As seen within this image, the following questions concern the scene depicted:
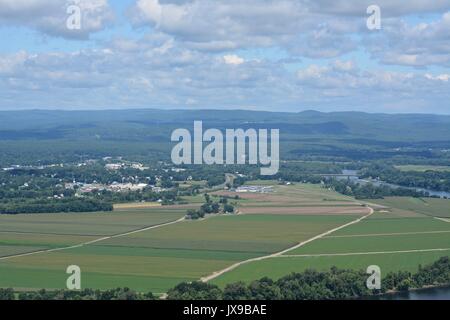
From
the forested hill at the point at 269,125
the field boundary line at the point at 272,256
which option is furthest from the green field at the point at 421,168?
the forested hill at the point at 269,125

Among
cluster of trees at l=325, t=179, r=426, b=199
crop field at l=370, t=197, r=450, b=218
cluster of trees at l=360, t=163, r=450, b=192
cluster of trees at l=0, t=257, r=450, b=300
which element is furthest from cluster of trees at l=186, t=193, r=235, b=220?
cluster of trees at l=360, t=163, r=450, b=192

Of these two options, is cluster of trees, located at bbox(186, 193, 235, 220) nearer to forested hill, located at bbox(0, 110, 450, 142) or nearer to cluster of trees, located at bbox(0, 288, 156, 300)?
cluster of trees, located at bbox(0, 288, 156, 300)

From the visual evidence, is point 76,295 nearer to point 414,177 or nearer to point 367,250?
point 367,250

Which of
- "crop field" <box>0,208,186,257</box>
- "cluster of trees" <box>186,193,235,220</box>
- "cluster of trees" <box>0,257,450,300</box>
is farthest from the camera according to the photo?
"cluster of trees" <box>186,193,235,220</box>

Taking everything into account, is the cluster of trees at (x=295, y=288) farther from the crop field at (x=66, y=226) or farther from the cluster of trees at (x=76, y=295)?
the crop field at (x=66, y=226)

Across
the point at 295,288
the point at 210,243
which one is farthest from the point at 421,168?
the point at 295,288
